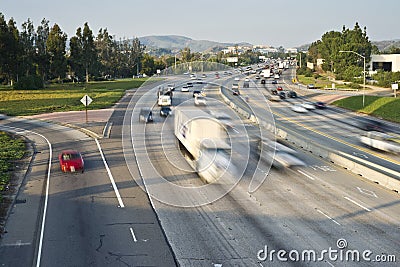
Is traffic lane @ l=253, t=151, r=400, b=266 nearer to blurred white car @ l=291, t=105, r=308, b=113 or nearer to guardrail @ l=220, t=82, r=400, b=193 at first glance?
guardrail @ l=220, t=82, r=400, b=193

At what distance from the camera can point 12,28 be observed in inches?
4427

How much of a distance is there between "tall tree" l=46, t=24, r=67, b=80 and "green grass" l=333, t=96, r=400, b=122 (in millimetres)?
75069

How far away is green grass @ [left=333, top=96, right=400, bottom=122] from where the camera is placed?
6279cm

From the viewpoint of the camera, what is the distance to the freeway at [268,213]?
18.8 m

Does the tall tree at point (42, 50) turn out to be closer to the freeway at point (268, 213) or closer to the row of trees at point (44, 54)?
the row of trees at point (44, 54)

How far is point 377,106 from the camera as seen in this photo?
69.1 meters

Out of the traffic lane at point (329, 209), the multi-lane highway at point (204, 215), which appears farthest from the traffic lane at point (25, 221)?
the traffic lane at point (329, 209)

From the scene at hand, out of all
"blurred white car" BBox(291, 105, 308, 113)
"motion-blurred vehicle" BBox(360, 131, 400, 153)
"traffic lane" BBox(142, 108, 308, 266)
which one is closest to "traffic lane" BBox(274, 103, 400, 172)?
"motion-blurred vehicle" BBox(360, 131, 400, 153)

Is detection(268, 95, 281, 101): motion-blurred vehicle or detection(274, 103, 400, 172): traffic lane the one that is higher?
detection(268, 95, 281, 101): motion-blurred vehicle

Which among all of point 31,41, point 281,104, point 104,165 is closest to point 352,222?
point 104,165

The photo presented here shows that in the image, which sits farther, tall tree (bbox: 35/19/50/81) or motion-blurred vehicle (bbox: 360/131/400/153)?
tall tree (bbox: 35/19/50/81)

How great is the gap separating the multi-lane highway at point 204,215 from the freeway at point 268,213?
0.05 m

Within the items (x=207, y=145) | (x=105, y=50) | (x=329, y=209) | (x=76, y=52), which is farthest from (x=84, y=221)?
(x=105, y=50)

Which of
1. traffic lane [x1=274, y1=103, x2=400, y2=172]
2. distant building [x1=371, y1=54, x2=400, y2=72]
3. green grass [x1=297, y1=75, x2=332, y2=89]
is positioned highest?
distant building [x1=371, y1=54, x2=400, y2=72]
